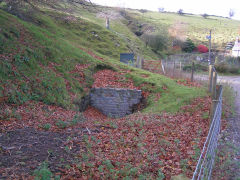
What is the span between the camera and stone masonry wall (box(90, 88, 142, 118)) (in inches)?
512

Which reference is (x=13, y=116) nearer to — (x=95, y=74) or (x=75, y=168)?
(x=75, y=168)

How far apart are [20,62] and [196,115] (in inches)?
320

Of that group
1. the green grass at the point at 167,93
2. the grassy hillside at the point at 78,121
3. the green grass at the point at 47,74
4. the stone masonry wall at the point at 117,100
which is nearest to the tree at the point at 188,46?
the green grass at the point at 47,74

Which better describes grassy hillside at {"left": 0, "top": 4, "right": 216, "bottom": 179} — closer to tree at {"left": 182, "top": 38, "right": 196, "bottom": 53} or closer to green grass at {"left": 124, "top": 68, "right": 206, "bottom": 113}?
green grass at {"left": 124, "top": 68, "right": 206, "bottom": 113}

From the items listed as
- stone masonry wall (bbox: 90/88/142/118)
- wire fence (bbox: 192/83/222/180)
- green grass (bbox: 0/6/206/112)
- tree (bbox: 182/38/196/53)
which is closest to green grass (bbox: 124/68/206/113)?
green grass (bbox: 0/6/206/112)

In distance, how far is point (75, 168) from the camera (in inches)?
185

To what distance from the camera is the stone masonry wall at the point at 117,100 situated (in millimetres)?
13000

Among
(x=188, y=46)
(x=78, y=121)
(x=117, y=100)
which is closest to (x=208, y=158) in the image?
(x=78, y=121)

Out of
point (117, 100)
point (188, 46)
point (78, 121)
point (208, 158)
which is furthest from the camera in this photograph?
point (188, 46)

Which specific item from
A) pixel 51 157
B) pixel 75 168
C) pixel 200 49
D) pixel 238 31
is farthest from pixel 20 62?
pixel 238 31

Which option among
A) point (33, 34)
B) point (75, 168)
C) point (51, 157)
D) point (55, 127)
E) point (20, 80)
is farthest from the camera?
point (33, 34)

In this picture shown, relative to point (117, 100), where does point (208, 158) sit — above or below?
above

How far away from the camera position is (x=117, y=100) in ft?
42.8

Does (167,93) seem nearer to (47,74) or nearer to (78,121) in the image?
(78,121)
